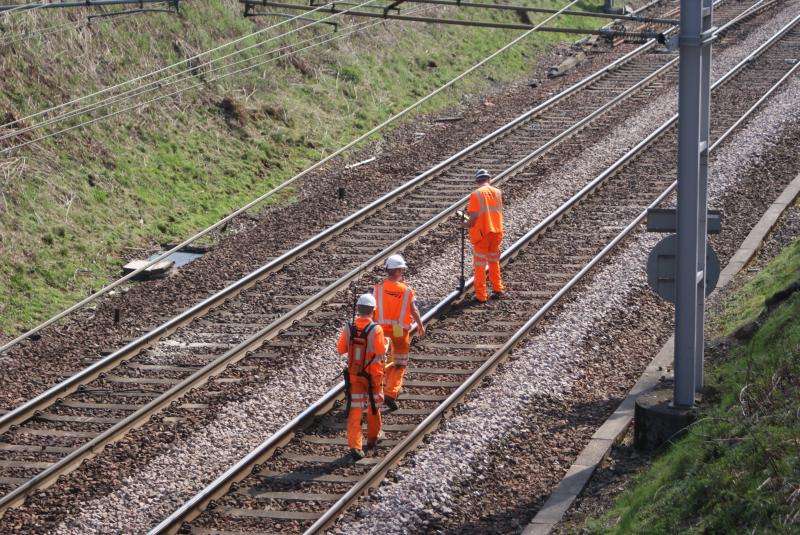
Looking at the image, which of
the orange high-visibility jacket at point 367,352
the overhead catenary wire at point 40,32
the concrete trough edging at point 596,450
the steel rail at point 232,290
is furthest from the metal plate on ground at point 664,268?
the overhead catenary wire at point 40,32

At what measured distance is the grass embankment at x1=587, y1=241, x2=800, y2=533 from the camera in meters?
8.35

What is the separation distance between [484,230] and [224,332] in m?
3.63

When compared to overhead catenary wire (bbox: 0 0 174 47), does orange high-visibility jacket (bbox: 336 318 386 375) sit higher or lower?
lower

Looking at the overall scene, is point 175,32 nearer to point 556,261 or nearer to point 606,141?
point 606,141

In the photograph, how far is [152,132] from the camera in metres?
22.3

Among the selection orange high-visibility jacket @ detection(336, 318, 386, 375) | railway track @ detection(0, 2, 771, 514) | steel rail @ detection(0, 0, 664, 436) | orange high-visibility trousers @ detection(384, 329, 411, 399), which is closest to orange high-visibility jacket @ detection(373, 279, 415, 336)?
orange high-visibility trousers @ detection(384, 329, 411, 399)

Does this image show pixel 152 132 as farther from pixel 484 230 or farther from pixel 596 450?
pixel 596 450

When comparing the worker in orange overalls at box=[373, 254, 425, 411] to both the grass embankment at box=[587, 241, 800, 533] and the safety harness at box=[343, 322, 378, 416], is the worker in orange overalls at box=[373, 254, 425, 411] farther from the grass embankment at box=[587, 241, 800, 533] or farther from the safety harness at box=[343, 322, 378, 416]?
the grass embankment at box=[587, 241, 800, 533]

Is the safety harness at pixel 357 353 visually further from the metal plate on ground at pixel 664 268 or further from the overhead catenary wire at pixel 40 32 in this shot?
the overhead catenary wire at pixel 40 32

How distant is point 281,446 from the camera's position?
12.4 metres

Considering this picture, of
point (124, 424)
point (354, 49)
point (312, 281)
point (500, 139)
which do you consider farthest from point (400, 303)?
point (354, 49)

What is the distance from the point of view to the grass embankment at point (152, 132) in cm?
1858

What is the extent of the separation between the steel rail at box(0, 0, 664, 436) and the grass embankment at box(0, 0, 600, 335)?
7.33 feet

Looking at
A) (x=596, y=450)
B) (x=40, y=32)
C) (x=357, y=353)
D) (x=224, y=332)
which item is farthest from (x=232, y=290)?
(x=40, y=32)
